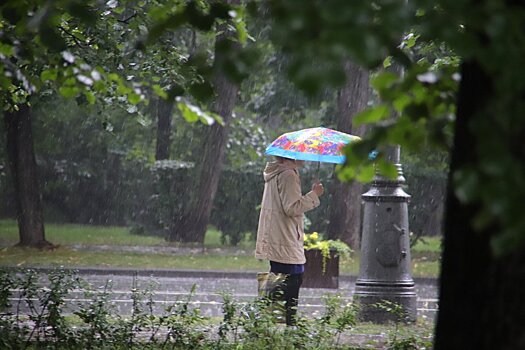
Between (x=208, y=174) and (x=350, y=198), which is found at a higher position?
(x=208, y=174)

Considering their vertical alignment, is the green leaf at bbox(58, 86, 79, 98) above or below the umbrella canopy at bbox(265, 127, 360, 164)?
below

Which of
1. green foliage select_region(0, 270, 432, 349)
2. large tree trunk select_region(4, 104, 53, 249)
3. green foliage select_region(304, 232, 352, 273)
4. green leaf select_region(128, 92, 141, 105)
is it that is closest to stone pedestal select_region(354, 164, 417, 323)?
green foliage select_region(304, 232, 352, 273)

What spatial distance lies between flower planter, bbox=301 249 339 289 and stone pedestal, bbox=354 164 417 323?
286cm

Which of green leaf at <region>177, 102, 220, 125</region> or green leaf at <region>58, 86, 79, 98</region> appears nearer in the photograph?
green leaf at <region>177, 102, 220, 125</region>

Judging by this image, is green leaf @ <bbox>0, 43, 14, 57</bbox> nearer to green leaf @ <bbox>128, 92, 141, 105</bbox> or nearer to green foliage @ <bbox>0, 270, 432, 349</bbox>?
green leaf @ <bbox>128, 92, 141, 105</bbox>

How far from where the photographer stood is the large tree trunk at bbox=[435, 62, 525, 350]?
11.0ft

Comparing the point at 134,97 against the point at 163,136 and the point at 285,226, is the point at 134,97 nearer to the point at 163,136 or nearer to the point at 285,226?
the point at 285,226

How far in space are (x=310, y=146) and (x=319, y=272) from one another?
4.94m

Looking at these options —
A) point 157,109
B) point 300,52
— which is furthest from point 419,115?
point 157,109

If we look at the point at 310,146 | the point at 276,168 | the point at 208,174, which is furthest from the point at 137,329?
the point at 208,174

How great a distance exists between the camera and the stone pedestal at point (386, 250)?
1204 centimetres

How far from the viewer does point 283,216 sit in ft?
33.4

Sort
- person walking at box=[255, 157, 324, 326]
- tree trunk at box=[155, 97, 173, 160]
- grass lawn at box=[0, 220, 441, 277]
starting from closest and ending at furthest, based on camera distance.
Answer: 1. person walking at box=[255, 157, 324, 326]
2. grass lawn at box=[0, 220, 441, 277]
3. tree trunk at box=[155, 97, 173, 160]

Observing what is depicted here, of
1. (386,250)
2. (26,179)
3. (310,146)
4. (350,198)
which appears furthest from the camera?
(350,198)
